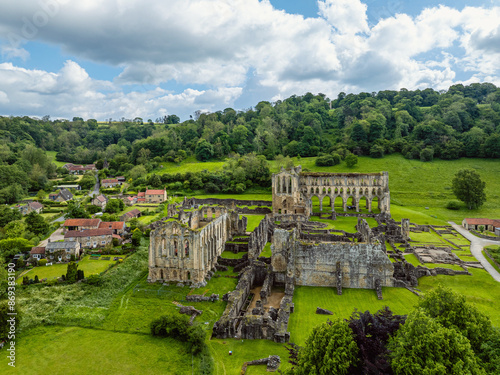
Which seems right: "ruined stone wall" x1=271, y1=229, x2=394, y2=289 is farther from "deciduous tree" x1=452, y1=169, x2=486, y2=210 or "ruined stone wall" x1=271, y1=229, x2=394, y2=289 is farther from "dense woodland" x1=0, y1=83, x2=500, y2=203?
"dense woodland" x1=0, y1=83, x2=500, y2=203

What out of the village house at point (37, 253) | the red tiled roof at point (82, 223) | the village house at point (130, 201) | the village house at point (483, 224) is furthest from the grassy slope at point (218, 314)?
the village house at point (130, 201)

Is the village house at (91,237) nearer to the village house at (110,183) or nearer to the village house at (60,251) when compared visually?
the village house at (60,251)

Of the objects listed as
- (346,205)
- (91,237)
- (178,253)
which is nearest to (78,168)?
(91,237)

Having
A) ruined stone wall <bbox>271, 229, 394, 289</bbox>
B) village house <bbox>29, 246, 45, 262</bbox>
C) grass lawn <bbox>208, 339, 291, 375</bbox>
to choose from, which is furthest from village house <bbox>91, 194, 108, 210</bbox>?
grass lawn <bbox>208, 339, 291, 375</bbox>

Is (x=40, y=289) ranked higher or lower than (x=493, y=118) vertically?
lower

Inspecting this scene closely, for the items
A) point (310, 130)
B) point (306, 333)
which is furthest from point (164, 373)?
point (310, 130)

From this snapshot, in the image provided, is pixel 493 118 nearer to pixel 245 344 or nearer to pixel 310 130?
pixel 310 130
